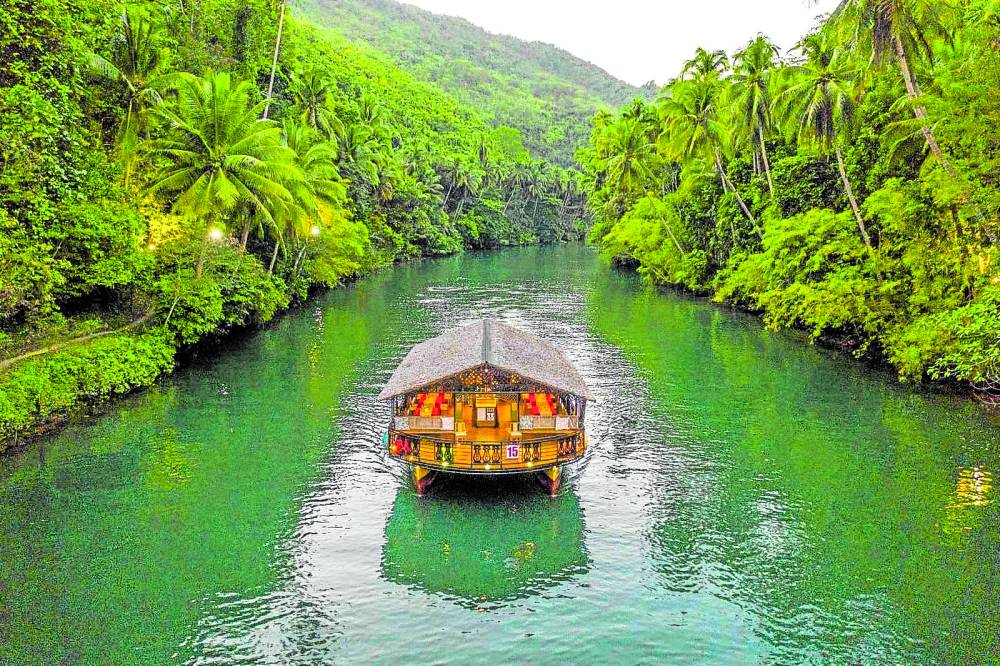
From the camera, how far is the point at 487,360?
15453 millimetres

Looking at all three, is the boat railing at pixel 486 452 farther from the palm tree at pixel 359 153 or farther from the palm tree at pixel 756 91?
the palm tree at pixel 359 153

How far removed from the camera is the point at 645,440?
20.3 m

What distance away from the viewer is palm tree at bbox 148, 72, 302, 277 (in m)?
27.0

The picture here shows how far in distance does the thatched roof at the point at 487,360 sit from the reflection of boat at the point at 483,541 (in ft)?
8.50

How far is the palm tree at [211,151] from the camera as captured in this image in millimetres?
27000

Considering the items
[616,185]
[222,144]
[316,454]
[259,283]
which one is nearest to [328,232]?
[259,283]

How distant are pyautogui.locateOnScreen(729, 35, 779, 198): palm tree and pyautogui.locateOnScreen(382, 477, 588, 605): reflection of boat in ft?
88.6

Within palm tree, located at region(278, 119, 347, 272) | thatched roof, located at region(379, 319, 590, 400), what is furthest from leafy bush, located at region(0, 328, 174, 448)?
palm tree, located at region(278, 119, 347, 272)

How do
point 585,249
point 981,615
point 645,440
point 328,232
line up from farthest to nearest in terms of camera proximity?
point 585,249, point 328,232, point 645,440, point 981,615

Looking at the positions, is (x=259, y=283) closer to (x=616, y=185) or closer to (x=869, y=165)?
(x=869, y=165)

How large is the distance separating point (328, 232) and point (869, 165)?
30.4 m

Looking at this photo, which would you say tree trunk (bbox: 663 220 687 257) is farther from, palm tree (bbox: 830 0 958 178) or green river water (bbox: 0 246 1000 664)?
palm tree (bbox: 830 0 958 178)

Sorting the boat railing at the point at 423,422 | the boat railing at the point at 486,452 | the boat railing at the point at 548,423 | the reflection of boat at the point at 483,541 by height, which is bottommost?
the reflection of boat at the point at 483,541

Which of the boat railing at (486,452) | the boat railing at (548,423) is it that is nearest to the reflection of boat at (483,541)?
the boat railing at (486,452)
